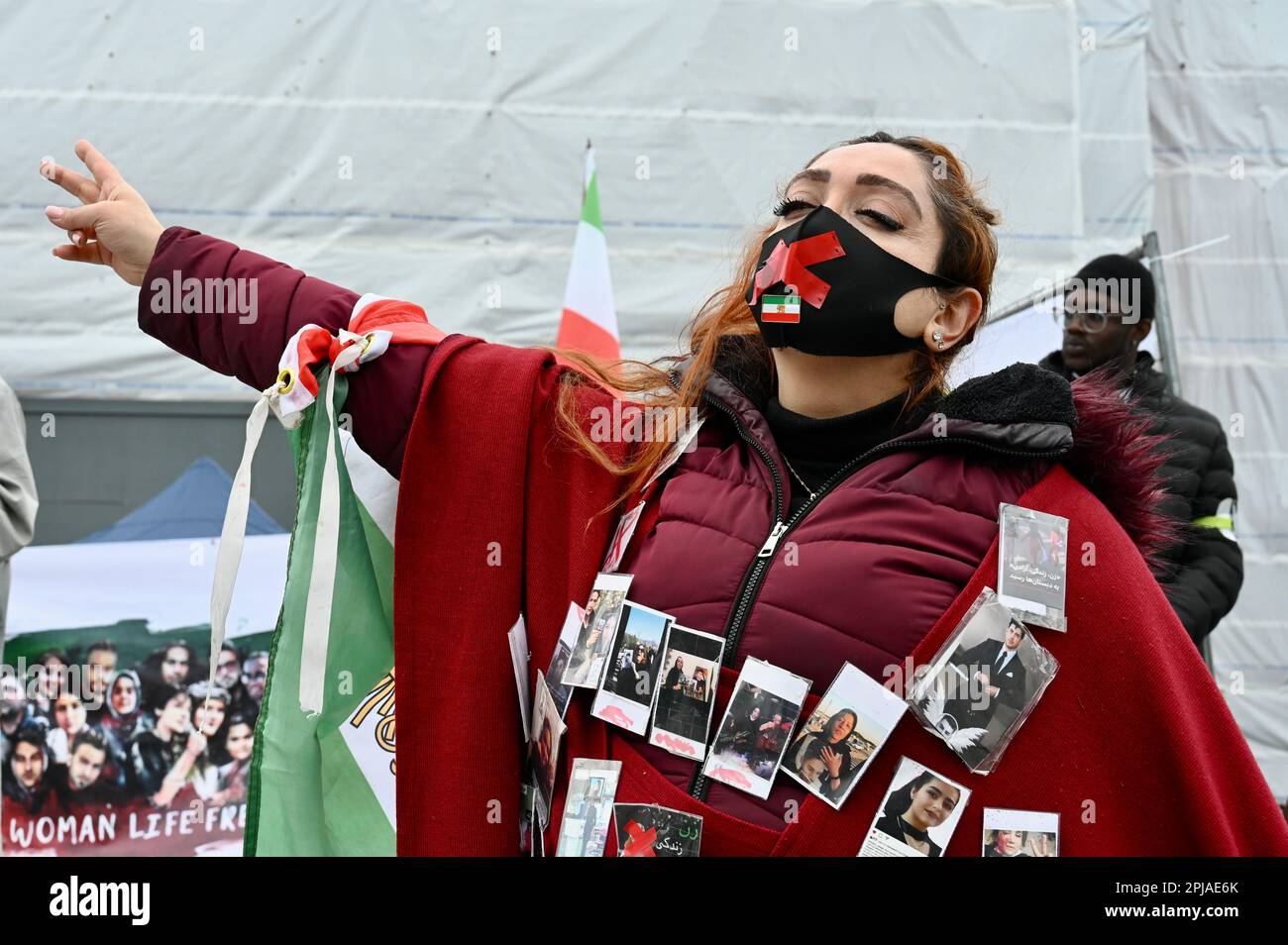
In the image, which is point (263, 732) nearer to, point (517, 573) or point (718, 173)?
point (517, 573)

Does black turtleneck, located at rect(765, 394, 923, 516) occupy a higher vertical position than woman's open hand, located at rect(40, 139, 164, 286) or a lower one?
lower

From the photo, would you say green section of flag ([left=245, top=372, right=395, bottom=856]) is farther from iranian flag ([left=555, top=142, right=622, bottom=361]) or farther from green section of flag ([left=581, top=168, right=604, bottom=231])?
green section of flag ([left=581, top=168, right=604, bottom=231])

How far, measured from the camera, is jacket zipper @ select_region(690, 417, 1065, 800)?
1587 millimetres

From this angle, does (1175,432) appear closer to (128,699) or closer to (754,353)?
(754,353)

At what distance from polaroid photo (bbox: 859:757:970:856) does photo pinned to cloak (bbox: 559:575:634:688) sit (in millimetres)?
389

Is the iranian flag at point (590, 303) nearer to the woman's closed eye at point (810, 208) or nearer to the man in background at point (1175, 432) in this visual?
the man in background at point (1175, 432)

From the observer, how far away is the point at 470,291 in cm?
590

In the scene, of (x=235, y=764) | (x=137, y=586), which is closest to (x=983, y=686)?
(x=235, y=764)

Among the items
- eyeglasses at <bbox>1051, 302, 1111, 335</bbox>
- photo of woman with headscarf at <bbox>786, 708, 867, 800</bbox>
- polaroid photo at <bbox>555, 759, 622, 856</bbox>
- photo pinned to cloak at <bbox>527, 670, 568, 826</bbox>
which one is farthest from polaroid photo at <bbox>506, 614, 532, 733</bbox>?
eyeglasses at <bbox>1051, 302, 1111, 335</bbox>

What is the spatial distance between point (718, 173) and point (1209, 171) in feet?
8.15

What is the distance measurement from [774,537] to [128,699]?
12.0ft

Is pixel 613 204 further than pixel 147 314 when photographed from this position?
Yes

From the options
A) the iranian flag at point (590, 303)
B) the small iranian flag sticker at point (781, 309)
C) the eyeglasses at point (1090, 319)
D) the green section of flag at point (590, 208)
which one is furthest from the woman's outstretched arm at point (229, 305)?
the green section of flag at point (590, 208)
